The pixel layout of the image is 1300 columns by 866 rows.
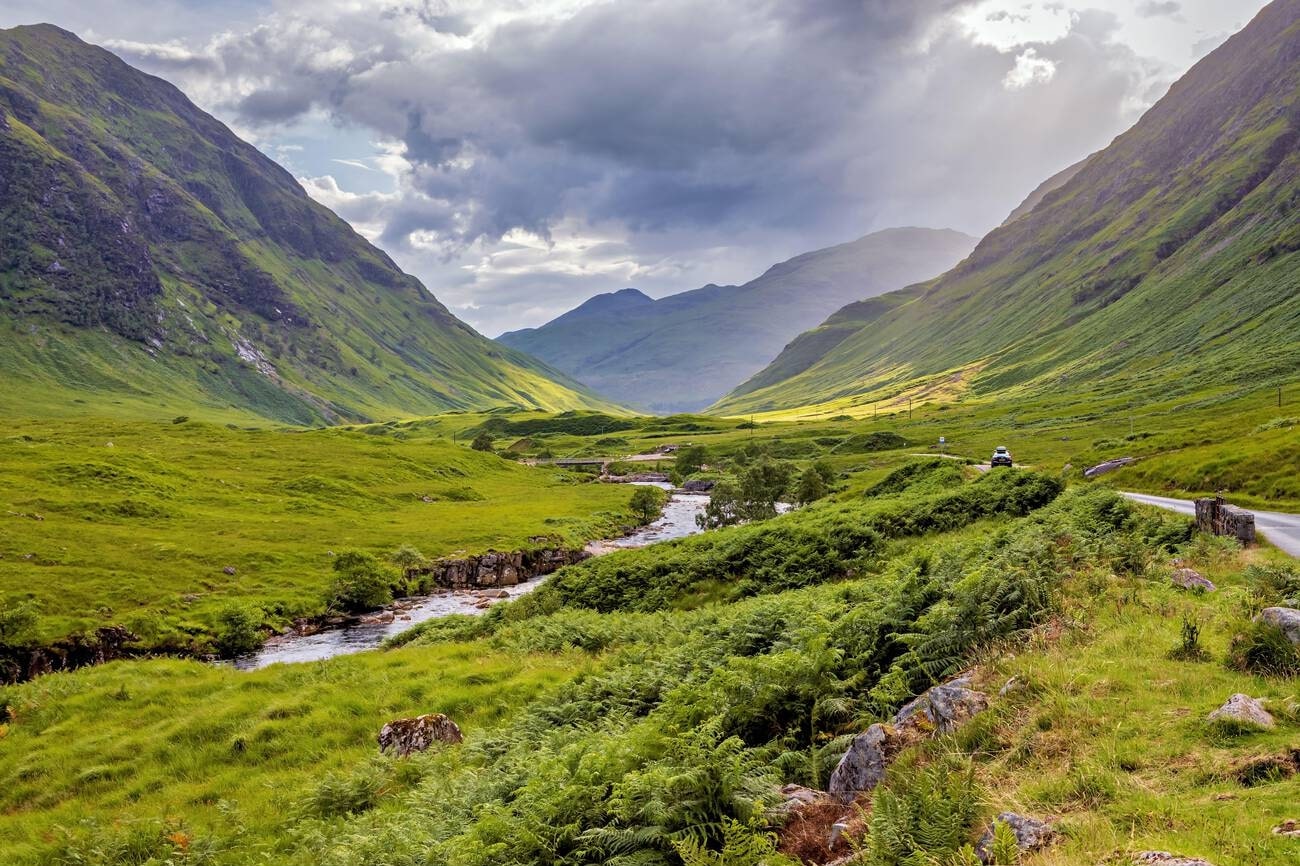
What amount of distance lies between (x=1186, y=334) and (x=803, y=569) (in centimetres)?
21187

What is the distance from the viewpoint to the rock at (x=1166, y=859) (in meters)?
6.04

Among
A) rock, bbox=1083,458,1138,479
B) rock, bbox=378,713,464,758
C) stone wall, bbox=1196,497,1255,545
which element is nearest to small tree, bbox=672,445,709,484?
rock, bbox=1083,458,1138,479

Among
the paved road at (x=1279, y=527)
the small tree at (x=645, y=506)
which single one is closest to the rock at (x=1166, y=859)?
the paved road at (x=1279, y=527)

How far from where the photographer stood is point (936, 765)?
29.7ft

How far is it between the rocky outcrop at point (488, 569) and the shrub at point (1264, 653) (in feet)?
194

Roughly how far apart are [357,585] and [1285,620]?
59.4 m

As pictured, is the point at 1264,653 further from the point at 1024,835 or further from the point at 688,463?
the point at 688,463

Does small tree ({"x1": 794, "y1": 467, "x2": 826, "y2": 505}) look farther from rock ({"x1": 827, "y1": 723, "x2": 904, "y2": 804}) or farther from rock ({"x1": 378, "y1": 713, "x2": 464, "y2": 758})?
rock ({"x1": 827, "y1": 723, "x2": 904, "y2": 804})

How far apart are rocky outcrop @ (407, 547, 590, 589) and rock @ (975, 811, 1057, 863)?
199ft

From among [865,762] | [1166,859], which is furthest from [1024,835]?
[865,762]

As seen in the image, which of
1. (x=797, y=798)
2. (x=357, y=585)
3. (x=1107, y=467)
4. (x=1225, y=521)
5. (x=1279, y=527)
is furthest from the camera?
(x=357, y=585)

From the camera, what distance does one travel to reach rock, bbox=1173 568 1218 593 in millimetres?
15344

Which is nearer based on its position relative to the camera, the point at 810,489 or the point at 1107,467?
the point at 1107,467

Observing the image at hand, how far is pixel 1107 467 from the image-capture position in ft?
170
